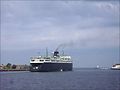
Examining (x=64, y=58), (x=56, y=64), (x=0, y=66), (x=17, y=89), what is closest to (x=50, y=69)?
(x=56, y=64)

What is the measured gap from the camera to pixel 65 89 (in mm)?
54812

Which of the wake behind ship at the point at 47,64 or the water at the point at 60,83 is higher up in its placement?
the wake behind ship at the point at 47,64

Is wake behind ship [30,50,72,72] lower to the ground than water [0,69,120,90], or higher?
higher

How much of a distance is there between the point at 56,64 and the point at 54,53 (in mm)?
12484

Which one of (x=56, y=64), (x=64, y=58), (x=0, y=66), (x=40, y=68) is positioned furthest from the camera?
(x=0, y=66)

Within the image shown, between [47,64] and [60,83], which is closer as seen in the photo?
[60,83]

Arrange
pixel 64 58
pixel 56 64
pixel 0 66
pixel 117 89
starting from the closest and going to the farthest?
pixel 117 89, pixel 56 64, pixel 64 58, pixel 0 66

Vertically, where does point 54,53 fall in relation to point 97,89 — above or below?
above

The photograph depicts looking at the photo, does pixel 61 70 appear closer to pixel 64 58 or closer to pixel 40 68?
pixel 64 58

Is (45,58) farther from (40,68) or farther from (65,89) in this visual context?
(65,89)

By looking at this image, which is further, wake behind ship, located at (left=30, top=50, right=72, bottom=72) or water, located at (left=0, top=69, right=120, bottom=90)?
wake behind ship, located at (left=30, top=50, right=72, bottom=72)

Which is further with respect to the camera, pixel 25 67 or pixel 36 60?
pixel 25 67

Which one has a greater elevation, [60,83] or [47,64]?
[47,64]

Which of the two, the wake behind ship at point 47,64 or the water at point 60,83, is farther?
the wake behind ship at point 47,64
